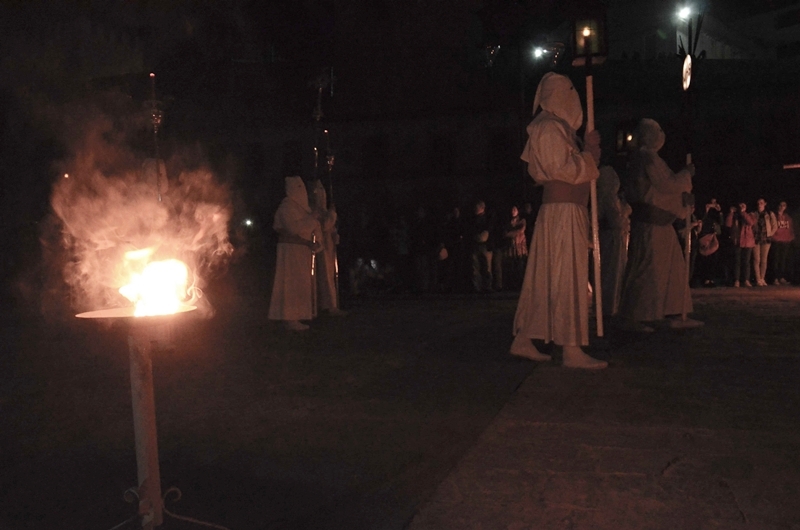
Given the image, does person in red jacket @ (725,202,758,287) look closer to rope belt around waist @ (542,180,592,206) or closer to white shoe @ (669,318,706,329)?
white shoe @ (669,318,706,329)

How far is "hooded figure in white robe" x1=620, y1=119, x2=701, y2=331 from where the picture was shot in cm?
839

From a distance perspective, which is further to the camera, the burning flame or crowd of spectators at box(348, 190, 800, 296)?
crowd of spectators at box(348, 190, 800, 296)

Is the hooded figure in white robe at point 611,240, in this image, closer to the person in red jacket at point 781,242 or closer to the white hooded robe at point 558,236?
the white hooded robe at point 558,236

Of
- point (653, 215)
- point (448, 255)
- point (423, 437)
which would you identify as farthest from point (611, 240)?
point (448, 255)

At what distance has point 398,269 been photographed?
1622 centimetres

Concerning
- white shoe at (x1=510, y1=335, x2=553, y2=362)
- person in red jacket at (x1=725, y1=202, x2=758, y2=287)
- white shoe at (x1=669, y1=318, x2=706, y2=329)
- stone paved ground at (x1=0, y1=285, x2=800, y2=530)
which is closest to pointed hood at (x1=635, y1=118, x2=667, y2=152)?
white shoe at (x1=669, y1=318, x2=706, y2=329)

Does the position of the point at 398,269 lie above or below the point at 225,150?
below

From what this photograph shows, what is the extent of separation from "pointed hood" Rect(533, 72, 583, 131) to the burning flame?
412 cm

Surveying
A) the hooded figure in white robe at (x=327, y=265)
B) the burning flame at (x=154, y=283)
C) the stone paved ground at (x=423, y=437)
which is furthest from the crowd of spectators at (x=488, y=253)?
the burning flame at (x=154, y=283)

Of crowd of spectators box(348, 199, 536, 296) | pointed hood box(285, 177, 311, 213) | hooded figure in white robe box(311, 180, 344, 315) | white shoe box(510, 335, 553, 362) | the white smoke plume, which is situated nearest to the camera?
the white smoke plume

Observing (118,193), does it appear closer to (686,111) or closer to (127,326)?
(127,326)

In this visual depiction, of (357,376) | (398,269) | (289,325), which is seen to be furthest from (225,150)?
(357,376)

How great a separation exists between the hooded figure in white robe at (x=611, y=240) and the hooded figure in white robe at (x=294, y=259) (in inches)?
152

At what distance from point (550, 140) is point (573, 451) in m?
3.04
